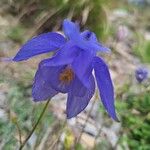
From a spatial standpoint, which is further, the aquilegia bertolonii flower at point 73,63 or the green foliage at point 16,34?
the green foliage at point 16,34

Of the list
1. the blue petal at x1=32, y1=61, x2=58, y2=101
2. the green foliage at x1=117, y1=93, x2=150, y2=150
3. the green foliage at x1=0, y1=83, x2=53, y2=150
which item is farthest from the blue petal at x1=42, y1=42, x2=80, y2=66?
the green foliage at x1=117, y1=93, x2=150, y2=150

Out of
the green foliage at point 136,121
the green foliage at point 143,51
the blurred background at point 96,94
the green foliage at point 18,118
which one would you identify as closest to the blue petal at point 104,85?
the blurred background at point 96,94

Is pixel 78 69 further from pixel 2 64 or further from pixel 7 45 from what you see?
pixel 7 45

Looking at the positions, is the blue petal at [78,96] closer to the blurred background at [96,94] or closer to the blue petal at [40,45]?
the blue petal at [40,45]

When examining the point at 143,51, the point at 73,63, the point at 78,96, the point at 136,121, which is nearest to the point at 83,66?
the point at 73,63

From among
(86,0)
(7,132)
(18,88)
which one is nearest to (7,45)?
(86,0)

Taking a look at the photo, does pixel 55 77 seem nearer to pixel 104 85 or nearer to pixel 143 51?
pixel 104 85
